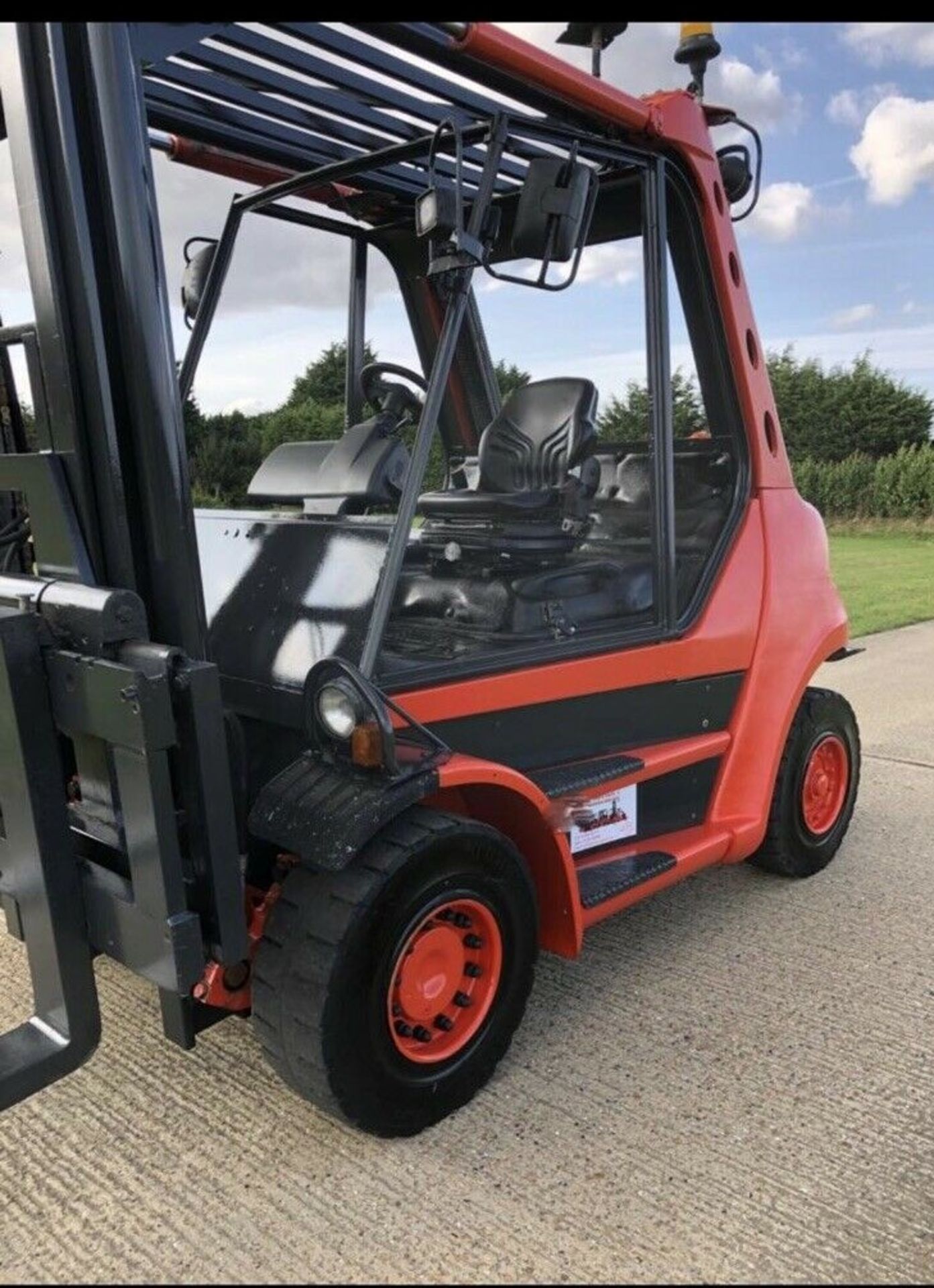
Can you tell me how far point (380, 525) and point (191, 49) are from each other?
4.51 feet

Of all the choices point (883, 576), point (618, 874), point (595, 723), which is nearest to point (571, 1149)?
point (618, 874)

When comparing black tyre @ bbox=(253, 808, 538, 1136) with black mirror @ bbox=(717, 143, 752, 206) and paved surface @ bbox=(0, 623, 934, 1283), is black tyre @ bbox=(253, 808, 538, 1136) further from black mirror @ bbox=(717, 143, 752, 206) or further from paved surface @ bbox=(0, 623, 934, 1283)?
black mirror @ bbox=(717, 143, 752, 206)

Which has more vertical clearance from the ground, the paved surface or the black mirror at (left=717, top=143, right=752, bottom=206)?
the black mirror at (left=717, top=143, right=752, bottom=206)

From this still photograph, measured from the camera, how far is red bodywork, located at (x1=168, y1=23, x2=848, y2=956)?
8.82 ft

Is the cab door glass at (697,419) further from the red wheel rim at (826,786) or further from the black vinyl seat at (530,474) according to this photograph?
the red wheel rim at (826,786)

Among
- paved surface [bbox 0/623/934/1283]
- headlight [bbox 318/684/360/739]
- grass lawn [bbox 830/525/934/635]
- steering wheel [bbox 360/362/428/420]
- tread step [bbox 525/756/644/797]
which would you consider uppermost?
steering wheel [bbox 360/362/428/420]

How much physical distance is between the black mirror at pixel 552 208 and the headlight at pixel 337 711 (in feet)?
3.70

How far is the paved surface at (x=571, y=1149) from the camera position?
212cm

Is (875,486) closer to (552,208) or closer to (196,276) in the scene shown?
(196,276)

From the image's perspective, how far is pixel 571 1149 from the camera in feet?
8.00

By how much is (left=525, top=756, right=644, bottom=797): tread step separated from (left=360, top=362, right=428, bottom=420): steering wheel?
1431 mm

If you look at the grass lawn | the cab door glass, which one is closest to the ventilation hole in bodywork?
the cab door glass

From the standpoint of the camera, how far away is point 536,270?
2592 millimetres

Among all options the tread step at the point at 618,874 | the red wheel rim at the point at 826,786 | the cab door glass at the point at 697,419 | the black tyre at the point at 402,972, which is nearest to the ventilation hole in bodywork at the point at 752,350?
the cab door glass at the point at 697,419
